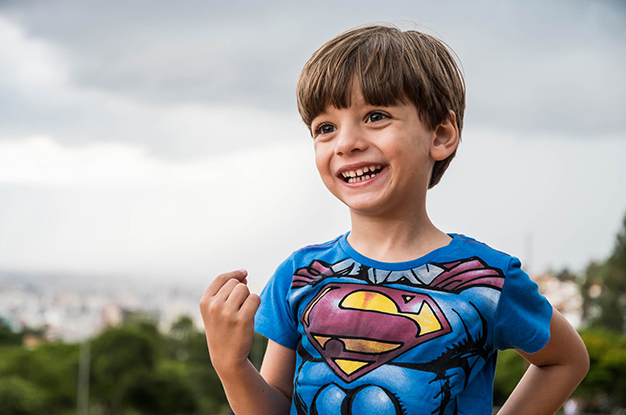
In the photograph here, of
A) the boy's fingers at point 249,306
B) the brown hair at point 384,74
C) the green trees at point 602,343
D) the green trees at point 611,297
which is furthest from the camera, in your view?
the green trees at point 611,297

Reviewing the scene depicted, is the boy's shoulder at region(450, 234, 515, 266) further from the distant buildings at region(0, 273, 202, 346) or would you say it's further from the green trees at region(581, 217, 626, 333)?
the distant buildings at region(0, 273, 202, 346)

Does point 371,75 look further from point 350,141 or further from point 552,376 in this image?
point 552,376

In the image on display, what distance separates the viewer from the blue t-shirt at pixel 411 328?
1.11 meters

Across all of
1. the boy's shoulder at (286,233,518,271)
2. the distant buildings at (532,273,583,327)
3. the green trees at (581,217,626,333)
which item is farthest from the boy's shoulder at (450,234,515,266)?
the green trees at (581,217,626,333)

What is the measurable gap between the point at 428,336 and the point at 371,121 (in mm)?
400

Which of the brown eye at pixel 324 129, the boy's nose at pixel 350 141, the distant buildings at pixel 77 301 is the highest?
the brown eye at pixel 324 129

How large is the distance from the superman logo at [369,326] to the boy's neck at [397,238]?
85 mm

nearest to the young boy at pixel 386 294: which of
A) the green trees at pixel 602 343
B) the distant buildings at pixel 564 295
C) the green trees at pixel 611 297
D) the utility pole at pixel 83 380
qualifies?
the green trees at pixel 602 343

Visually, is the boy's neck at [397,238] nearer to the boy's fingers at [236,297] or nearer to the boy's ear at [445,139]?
the boy's ear at [445,139]

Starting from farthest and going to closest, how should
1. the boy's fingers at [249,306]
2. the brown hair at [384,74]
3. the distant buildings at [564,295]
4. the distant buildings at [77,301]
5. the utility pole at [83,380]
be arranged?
the distant buildings at [77,301]
the distant buildings at [564,295]
the utility pole at [83,380]
the brown hair at [384,74]
the boy's fingers at [249,306]

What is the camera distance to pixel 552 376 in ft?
4.28

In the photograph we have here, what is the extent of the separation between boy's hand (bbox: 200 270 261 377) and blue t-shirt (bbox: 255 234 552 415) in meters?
0.15

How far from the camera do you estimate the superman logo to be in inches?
44.3

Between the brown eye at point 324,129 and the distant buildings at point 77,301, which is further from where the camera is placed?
the distant buildings at point 77,301
